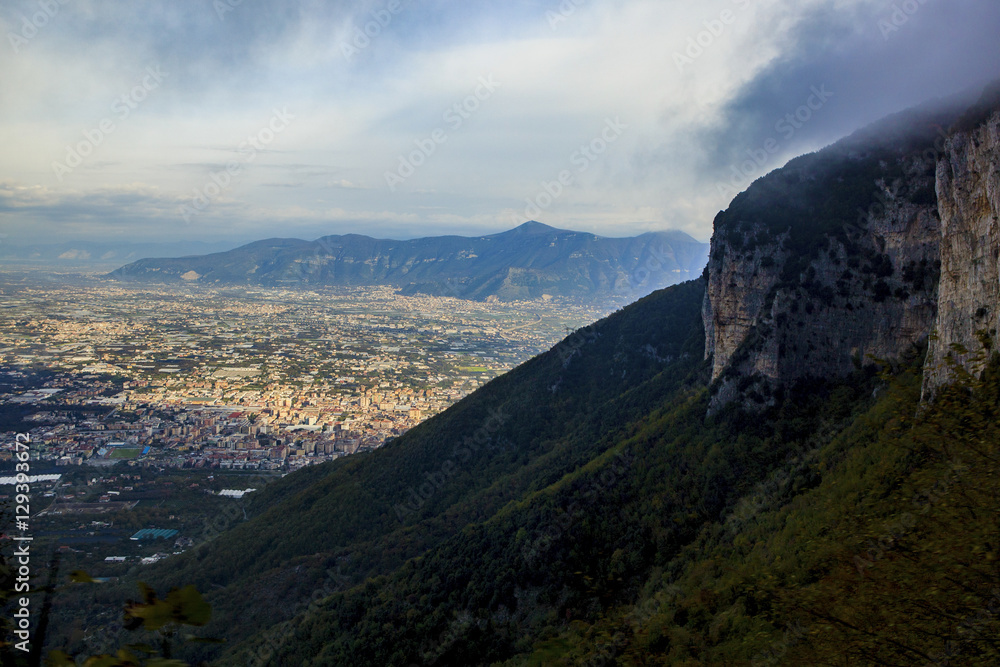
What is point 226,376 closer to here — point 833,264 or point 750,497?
point 750,497

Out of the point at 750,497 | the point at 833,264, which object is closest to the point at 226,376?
the point at 750,497

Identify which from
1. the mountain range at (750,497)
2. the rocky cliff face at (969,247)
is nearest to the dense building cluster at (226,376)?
the mountain range at (750,497)

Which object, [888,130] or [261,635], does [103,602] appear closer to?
[261,635]

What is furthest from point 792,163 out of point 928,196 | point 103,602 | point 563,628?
point 103,602

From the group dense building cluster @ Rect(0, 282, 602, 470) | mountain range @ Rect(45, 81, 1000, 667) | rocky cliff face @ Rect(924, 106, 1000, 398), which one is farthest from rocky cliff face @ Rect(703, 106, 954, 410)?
dense building cluster @ Rect(0, 282, 602, 470)

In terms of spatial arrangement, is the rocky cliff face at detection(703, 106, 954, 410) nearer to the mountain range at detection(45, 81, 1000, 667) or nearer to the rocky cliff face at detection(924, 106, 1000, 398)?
the mountain range at detection(45, 81, 1000, 667)

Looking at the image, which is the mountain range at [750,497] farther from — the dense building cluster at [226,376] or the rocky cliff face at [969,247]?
the dense building cluster at [226,376]

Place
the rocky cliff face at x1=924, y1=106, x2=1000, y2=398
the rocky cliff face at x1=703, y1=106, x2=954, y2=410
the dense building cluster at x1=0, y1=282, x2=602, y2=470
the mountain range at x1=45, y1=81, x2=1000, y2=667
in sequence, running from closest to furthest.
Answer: the mountain range at x1=45, y1=81, x2=1000, y2=667 → the rocky cliff face at x1=924, y1=106, x2=1000, y2=398 → the rocky cliff face at x1=703, y1=106, x2=954, y2=410 → the dense building cluster at x1=0, y1=282, x2=602, y2=470
